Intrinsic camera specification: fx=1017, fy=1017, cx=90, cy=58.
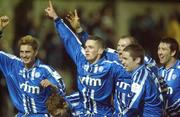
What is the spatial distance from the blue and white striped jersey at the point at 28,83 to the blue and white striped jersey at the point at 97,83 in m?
0.42

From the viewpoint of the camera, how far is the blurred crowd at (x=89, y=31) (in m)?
23.1

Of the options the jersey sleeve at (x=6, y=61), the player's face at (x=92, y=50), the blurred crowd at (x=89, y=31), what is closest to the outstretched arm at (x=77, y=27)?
the player's face at (x=92, y=50)

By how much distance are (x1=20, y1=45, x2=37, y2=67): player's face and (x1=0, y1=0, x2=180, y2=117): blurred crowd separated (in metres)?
4.73

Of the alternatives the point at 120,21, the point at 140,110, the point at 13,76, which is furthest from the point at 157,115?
the point at 120,21

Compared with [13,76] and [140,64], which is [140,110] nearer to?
[140,64]

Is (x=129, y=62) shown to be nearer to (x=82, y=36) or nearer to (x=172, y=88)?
(x=172, y=88)

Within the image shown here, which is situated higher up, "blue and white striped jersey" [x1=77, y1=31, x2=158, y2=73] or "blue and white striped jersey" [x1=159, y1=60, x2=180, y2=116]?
"blue and white striped jersey" [x1=77, y1=31, x2=158, y2=73]

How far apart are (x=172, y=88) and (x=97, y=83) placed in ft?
3.98

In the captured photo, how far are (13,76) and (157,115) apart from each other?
2413mm

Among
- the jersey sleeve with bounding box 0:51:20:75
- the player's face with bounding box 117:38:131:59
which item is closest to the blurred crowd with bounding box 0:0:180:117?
the jersey sleeve with bounding box 0:51:20:75

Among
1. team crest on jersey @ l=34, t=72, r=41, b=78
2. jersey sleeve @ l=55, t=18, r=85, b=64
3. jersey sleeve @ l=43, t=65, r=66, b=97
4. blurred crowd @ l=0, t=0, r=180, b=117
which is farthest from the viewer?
blurred crowd @ l=0, t=0, r=180, b=117

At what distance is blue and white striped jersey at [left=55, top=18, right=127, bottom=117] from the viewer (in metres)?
15.7

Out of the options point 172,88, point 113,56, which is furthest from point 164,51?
point 113,56

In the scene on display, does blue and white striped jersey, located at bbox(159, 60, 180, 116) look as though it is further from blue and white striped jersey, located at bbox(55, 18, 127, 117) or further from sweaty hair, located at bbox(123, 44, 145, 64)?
sweaty hair, located at bbox(123, 44, 145, 64)
